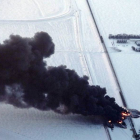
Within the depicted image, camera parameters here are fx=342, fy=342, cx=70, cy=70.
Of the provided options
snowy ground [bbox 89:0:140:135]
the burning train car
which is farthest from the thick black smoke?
snowy ground [bbox 89:0:140:135]

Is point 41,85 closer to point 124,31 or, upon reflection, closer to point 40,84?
point 40,84

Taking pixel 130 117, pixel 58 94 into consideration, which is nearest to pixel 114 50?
pixel 130 117

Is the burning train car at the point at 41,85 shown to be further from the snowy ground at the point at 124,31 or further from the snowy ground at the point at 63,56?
the snowy ground at the point at 124,31

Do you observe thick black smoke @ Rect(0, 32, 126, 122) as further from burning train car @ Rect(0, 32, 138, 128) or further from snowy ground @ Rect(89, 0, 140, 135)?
snowy ground @ Rect(89, 0, 140, 135)

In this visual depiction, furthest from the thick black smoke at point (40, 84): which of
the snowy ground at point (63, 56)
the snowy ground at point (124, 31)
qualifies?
the snowy ground at point (124, 31)

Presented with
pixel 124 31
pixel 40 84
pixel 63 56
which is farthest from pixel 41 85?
pixel 124 31

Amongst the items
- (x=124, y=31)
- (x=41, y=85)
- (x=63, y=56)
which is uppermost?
(x=124, y=31)

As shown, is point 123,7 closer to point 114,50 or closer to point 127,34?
point 127,34
